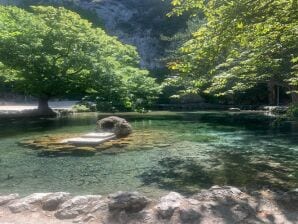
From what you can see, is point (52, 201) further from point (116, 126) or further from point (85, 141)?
point (116, 126)

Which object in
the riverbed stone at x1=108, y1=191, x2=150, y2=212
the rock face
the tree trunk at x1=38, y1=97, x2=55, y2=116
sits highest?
the rock face

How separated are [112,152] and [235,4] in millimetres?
8201

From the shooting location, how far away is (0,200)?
7.44 meters

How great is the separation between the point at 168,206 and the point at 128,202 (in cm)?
73

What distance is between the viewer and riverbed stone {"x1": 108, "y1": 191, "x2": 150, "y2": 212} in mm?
6785

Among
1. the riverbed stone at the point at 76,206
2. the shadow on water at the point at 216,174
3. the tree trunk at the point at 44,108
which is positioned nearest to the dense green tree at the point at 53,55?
the tree trunk at the point at 44,108

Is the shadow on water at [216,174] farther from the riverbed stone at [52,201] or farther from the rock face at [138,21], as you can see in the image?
the rock face at [138,21]

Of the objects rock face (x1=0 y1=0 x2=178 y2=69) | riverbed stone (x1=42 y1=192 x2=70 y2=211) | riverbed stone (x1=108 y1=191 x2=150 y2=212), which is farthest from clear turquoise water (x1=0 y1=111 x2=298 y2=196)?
rock face (x1=0 y1=0 x2=178 y2=69)

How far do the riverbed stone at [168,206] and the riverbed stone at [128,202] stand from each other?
0.31 meters

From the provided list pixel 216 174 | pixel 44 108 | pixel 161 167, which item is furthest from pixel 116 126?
pixel 44 108

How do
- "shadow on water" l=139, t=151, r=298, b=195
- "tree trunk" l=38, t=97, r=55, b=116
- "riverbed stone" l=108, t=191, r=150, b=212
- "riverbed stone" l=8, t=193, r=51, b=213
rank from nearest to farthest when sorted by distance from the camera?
"riverbed stone" l=108, t=191, r=150, b=212
"riverbed stone" l=8, t=193, r=51, b=213
"shadow on water" l=139, t=151, r=298, b=195
"tree trunk" l=38, t=97, r=55, b=116

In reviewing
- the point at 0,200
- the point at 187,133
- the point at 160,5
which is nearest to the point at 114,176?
the point at 0,200

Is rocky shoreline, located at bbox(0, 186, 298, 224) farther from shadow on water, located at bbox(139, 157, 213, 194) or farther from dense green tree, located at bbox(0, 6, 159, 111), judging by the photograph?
dense green tree, located at bbox(0, 6, 159, 111)

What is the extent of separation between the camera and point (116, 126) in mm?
18359
